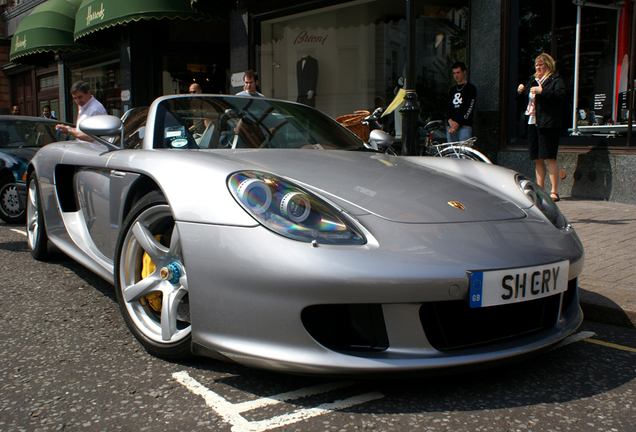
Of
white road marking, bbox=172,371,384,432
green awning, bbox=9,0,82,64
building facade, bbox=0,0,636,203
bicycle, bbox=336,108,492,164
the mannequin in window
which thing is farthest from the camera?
green awning, bbox=9,0,82,64

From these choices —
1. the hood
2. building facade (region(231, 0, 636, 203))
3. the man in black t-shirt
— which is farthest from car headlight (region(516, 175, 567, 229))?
the man in black t-shirt

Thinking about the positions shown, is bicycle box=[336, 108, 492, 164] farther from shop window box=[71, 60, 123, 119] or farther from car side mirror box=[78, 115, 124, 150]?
shop window box=[71, 60, 123, 119]

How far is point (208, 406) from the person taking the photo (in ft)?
6.62

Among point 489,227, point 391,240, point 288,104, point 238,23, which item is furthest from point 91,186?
point 238,23

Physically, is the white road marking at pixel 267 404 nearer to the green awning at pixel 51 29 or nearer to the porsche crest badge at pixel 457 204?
the porsche crest badge at pixel 457 204

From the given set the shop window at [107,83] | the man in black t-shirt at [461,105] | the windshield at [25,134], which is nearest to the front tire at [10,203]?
the windshield at [25,134]

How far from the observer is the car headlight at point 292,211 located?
2.03 metres

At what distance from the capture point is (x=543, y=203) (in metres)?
2.77

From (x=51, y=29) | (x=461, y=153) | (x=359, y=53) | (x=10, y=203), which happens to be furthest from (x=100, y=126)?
(x=51, y=29)

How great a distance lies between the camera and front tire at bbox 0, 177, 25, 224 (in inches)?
267

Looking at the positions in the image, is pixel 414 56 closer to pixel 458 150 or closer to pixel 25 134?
pixel 458 150

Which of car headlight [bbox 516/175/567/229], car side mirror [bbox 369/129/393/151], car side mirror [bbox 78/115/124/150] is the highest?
car side mirror [bbox 78/115/124/150]

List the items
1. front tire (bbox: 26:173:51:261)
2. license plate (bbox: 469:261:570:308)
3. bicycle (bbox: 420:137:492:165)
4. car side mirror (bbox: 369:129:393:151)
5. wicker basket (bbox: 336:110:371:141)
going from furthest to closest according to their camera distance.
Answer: wicker basket (bbox: 336:110:371:141) < bicycle (bbox: 420:137:492:165) < front tire (bbox: 26:173:51:261) < car side mirror (bbox: 369:129:393:151) < license plate (bbox: 469:261:570:308)

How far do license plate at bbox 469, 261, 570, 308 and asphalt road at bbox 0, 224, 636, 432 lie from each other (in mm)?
352
